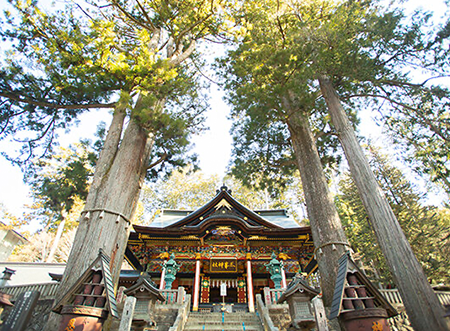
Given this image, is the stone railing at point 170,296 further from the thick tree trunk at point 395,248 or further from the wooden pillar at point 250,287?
the thick tree trunk at point 395,248

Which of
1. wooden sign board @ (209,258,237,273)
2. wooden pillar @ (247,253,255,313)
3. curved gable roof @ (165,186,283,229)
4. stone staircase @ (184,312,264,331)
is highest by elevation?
curved gable roof @ (165,186,283,229)

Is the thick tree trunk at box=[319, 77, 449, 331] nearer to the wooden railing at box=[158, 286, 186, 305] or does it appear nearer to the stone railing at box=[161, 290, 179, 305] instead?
the wooden railing at box=[158, 286, 186, 305]

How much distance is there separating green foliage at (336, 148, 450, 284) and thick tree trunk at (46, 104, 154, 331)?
12198 millimetres

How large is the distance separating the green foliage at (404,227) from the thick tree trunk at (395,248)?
7553mm

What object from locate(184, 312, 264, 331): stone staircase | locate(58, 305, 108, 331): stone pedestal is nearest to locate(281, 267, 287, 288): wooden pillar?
locate(184, 312, 264, 331): stone staircase

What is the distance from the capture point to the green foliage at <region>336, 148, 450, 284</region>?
36.7 ft

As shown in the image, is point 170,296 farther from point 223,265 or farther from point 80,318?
point 80,318

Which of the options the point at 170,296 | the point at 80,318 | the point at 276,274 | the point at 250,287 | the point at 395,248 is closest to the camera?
the point at 80,318

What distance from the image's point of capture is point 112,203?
16.9 feet

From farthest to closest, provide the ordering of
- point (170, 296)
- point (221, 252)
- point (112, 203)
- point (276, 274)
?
point (221, 252), point (276, 274), point (170, 296), point (112, 203)

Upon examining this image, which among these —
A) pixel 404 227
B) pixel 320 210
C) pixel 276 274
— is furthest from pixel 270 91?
pixel 404 227

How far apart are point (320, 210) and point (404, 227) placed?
9565 mm

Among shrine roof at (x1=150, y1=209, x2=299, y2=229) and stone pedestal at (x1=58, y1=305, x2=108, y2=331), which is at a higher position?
shrine roof at (x1=150, y1=209, x2=299, y2=229)

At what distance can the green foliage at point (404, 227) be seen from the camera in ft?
36.7
